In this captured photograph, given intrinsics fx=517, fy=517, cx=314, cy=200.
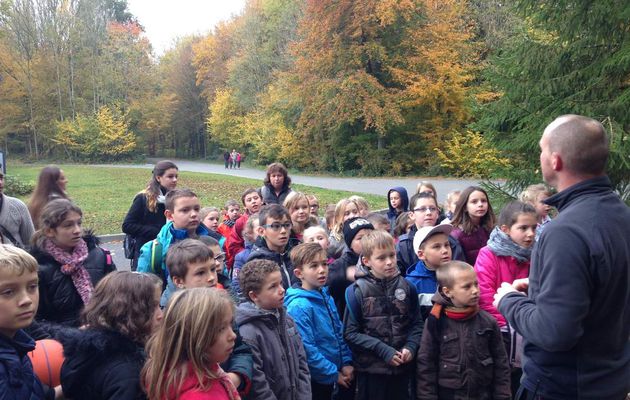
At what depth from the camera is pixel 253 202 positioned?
6910mm

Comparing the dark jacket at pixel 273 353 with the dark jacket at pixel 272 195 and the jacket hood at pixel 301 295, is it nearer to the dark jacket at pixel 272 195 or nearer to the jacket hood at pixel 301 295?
the jacket hood at pixel 301 295

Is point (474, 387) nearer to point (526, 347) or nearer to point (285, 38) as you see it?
point (526, 347)

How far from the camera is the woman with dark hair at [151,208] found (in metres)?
5.77

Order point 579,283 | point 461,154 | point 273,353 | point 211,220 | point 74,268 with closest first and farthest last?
1. point 579,283
2. point 273,353
3. point 74,268
4. point 211,220
5. point 461,154

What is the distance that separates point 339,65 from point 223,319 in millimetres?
30139

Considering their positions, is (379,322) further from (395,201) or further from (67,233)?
(395,201)

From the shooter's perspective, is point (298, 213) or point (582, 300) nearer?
point (582, 300)

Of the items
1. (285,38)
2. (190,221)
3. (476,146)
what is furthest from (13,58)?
(190,221)

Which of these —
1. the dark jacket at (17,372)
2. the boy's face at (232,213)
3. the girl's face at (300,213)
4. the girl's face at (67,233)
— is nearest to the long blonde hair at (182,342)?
the dark jacket at (17,372)

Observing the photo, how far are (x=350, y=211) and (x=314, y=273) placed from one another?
1890mm

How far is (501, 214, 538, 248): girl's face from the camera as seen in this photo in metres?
4.21

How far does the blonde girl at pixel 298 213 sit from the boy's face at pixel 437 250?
1710 millimetres

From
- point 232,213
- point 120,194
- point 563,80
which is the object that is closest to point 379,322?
point 232,213

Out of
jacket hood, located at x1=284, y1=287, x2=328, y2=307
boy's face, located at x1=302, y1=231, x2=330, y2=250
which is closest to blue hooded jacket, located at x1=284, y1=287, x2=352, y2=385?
jacket hood, located at x1=284, y1=287, x2=328, y2=307
